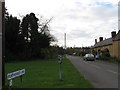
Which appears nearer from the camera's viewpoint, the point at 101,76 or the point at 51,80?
the point at 51,80

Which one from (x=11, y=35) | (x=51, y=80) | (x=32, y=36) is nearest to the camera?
(x=51, y=80)

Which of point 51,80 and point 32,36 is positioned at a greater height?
point 32,36

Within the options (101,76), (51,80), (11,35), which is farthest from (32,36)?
(51,80)

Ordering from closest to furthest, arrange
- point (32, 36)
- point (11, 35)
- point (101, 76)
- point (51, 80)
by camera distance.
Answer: point (51, 80)
point (101, 76)
point (11, 35)
point (32, 36)

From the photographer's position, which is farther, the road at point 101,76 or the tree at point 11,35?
the tree at point 11,35

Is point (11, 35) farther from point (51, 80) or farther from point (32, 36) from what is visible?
point (51, 80)

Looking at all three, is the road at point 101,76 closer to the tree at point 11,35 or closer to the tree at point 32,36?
the tree at point 11,35

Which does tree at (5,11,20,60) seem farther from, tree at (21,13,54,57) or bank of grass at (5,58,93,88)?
bank of grass at (5,58,93,88)

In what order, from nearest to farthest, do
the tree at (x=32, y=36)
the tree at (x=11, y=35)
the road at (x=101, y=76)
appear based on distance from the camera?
1. the road at (x=101, y=76)
2. the tree at (x=11, y=35)
3. the tree at (x=32, y=36)

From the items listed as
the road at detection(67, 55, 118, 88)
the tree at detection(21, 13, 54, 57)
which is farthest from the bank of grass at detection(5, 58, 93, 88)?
the tree at detection(21, 13, 54, 57)

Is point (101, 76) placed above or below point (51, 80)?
below

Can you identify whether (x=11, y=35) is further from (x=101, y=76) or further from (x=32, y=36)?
(x=101, y=76)

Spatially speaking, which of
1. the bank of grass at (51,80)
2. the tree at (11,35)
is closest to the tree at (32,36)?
the tree at (11,35)

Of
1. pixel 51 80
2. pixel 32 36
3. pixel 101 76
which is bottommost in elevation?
pixel 101 76
